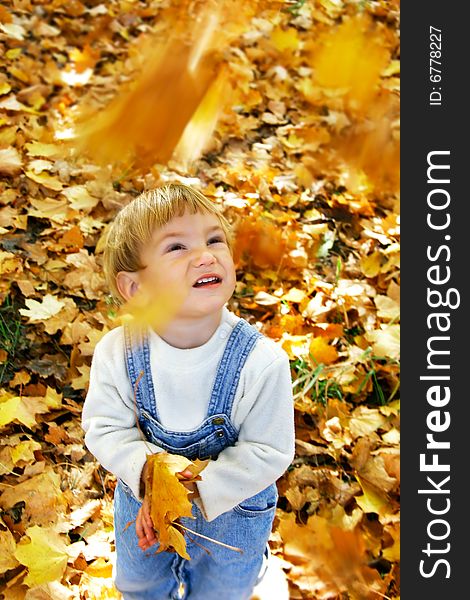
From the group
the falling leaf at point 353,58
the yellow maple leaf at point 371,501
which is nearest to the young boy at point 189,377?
the yellow maple leaf at point 371,501

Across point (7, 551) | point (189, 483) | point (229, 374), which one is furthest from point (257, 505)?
point (7, 551)

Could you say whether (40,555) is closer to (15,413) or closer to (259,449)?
(15,413)

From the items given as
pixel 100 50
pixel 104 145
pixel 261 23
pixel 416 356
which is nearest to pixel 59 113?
pixel 104 145

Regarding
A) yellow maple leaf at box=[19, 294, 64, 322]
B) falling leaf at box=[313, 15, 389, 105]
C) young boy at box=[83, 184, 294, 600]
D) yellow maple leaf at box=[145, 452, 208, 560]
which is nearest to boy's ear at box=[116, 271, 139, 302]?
young boy at box=[83, 184, 294, 600]

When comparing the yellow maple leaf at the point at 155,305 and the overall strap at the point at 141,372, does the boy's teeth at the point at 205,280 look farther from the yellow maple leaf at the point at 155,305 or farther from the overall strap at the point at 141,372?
the overall strap at the point at 141,372

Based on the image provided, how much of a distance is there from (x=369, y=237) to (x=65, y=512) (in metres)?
1.59

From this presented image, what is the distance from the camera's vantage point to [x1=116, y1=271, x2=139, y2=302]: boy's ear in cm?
130

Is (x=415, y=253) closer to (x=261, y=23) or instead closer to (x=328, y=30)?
(x=328, y=30)

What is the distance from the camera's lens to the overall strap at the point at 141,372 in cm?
131

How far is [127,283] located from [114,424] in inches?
11.3

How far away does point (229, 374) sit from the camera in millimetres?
1264

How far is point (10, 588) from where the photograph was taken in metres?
1.66

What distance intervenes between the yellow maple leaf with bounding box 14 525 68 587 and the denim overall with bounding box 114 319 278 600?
0.61ft

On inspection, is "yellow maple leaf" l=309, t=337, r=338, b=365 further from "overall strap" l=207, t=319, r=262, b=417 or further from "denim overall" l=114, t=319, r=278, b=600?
"overall strap" l=207, t=319, r=262, b=417
